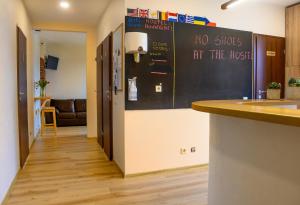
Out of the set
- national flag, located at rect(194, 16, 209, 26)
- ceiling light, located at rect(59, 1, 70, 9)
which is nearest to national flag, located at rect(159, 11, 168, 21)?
national flag, located at rect(194, 16, 209, 26)

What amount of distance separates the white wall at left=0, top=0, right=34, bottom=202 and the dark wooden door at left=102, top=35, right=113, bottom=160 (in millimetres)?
1354

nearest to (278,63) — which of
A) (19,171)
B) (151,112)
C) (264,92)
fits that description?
(264,92)

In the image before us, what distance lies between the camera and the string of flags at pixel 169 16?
3246 mm

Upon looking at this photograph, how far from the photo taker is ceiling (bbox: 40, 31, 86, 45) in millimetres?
6875

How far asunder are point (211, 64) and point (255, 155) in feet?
8.40

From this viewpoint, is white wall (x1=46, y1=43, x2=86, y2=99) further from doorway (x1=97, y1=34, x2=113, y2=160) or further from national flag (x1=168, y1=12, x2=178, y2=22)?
national flag (x1=168, y1=12, x2=178, y2=22)

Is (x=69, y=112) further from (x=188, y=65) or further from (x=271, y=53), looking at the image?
(x=271, y=53)

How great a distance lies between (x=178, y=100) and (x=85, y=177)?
1663 millimetres

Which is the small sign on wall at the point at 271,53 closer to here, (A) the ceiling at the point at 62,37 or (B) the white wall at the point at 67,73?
(A) the ceiling at the point at 62,37

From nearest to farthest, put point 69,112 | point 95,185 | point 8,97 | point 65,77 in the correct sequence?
point 8,97
point 95,185
point 69,112
point 65,77

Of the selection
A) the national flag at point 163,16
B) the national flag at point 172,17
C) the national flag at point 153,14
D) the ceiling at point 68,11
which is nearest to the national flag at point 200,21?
the national flag at point 172,17

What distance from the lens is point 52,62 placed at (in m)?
8.29

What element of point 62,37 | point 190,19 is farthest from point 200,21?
point 62,37

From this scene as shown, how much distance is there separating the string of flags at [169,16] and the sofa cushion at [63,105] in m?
5.42
